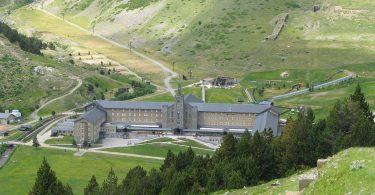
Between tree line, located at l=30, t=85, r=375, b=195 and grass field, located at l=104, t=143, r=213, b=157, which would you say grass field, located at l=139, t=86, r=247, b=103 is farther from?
tree line, located at l=30, t=85, r=375, b=195

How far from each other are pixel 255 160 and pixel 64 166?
4776 centimetres

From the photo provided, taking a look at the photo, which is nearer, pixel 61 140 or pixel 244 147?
pixel 244 147

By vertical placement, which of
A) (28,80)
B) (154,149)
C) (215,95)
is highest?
(28,80)

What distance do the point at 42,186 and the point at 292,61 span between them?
486 ft

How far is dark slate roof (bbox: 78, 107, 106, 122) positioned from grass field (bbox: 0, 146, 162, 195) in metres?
11.6

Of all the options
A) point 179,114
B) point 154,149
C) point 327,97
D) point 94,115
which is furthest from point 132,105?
point 327,97

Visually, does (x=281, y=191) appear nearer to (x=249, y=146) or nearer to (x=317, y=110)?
(x=249, y=146)

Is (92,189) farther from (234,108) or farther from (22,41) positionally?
(22,41)

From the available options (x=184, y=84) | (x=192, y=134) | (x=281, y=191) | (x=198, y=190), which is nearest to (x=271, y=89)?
(x=184, y=84)

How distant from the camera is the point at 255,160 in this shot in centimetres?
5256

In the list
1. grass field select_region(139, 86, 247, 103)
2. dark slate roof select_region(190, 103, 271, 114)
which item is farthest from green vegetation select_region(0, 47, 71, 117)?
dark slate roof select_region(190, 103, 271, 114)

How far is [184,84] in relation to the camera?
16388cm

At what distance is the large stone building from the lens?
390 ft

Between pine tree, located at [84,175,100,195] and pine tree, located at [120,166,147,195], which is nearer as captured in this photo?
pine tree, located at [120,166,147,195]
